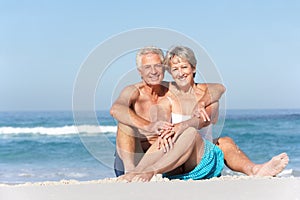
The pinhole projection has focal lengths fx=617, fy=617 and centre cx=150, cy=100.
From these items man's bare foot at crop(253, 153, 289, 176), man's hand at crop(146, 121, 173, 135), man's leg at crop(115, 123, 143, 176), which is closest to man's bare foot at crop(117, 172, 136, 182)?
man's leg at crop(115, 123, 143, 176)

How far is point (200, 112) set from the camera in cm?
427

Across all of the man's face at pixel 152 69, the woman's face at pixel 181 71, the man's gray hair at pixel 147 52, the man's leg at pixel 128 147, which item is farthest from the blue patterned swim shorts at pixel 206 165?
the man's gray hair at pixel 147 52

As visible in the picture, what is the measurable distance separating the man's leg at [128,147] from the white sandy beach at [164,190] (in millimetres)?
224

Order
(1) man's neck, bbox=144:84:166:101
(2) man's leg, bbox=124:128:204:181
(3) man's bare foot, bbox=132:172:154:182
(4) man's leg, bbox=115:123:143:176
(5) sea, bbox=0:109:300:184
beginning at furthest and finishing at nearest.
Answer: (5) sea, bbox=0:109:300:184, (1) man's neck, bbox=144:84:166:101, (4) man's leg, bbox=115:123:143:176, (2) man's leg, bbox=124:128:204:181, (3) man's bare foot, bbox=132:172:154:182

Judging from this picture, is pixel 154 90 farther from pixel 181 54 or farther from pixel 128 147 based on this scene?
pixel 128 147

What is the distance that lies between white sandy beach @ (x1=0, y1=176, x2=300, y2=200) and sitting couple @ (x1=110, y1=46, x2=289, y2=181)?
0.20 meters

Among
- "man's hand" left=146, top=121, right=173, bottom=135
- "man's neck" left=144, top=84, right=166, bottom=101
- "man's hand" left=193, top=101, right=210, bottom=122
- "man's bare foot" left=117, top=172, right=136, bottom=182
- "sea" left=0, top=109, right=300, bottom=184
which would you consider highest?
"man's neck" left=144, top=84, right=166, bottom=101

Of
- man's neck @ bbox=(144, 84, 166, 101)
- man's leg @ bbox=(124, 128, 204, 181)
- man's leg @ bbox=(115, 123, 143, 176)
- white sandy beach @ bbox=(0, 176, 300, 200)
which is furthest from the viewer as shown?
man's neck @ bbox=(144, 84, 166, 101)

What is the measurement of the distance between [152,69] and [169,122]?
39cm

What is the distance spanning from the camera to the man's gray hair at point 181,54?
4.26 metres

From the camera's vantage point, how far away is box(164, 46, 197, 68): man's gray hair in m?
4.26

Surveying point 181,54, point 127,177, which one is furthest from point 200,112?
point 127,177

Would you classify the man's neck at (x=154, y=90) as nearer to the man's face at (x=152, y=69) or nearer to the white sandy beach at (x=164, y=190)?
the man's face at (x=152, y=69)

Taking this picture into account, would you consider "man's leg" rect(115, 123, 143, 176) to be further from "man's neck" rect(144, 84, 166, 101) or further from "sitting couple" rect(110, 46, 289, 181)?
"man's neck" rect(144, 84, 166, 101)
